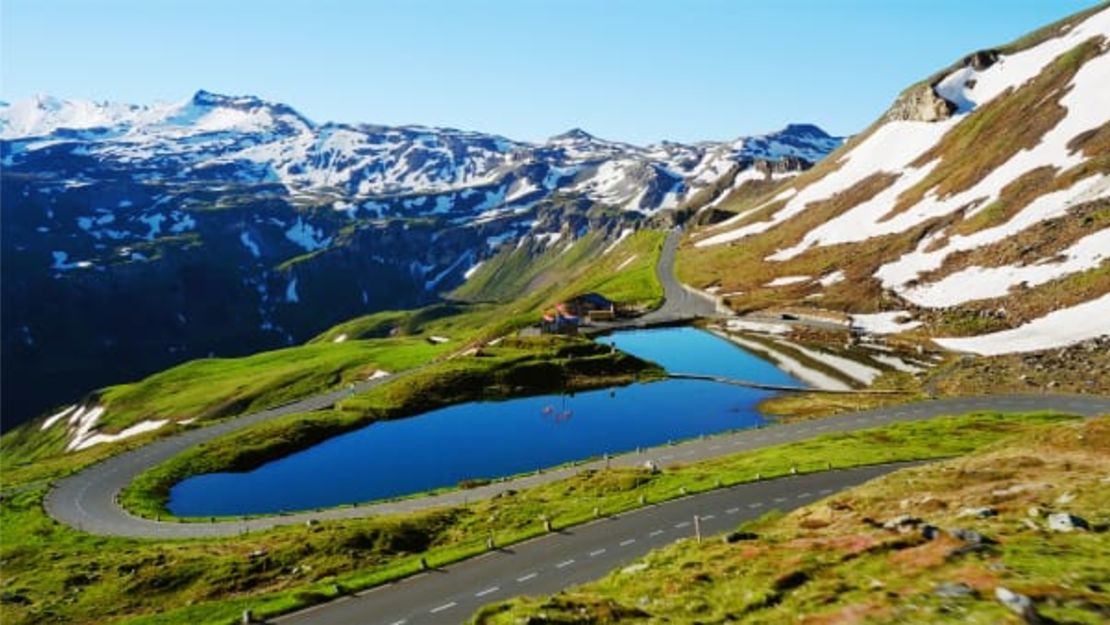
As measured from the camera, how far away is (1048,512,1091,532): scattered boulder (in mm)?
25547

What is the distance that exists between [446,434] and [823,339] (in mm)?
67339

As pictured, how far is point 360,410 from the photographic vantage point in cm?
10262

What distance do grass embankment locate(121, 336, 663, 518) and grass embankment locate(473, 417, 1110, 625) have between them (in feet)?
191

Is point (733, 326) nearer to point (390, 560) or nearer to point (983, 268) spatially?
point (983, 268)

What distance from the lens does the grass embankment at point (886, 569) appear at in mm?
20297

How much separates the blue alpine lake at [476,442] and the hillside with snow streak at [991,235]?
113 ft

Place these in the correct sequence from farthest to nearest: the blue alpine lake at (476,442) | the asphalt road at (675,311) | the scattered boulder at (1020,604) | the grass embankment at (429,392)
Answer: the asphalt road at (675,311), the grass embankment at (429,392), the blue alpine lake at (476,442), the scattered boulder at (1020,604)

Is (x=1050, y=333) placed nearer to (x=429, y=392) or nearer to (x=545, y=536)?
(x=429, y=392)

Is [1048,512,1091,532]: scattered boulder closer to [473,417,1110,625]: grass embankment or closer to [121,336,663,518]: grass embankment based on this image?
[473,417,1110,625]: grass embankment

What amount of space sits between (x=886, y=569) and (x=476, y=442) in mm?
65462

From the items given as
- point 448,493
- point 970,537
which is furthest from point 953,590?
point 448,493

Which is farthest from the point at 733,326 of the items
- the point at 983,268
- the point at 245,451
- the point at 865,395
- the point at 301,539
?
the point at 301,539

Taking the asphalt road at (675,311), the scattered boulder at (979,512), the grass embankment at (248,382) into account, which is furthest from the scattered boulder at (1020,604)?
the asphalt road at (675,311)

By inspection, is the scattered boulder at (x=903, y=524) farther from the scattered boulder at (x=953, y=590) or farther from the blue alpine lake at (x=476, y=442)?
the blue alpine lake at (x=476, y=442)
